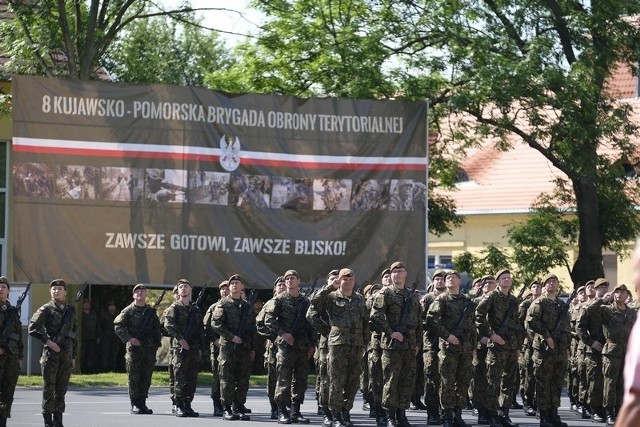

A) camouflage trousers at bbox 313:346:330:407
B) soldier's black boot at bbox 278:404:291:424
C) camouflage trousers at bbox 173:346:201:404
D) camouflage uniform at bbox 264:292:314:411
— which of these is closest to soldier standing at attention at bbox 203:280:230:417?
camouflage trousers at bbox 173:346:201:404

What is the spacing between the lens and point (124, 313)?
17953mm

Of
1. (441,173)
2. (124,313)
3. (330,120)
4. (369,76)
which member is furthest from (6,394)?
(441,173)

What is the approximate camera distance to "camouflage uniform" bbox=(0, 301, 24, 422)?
14.4 metres

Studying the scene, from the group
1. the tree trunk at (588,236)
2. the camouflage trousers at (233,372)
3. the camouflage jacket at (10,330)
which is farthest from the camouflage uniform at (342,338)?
the tree trunk at (588,236)

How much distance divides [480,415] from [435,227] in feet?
44.7

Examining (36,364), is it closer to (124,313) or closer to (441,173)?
(124,313)

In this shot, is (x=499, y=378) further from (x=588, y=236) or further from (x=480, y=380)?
(x=588, y=236)

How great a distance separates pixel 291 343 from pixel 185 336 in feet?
6.08

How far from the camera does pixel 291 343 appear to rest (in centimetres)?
1683

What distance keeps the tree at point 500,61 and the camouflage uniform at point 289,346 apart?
9.66 meters

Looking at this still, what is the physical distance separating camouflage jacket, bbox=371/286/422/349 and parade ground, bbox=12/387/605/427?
1.24 meters

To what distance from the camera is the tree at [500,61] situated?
25797 mm

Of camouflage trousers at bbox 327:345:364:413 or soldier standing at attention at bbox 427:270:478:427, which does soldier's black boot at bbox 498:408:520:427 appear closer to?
soldier standing at attention at bbox 427:270:478:427

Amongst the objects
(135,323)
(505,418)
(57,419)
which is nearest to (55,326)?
(57,419)
